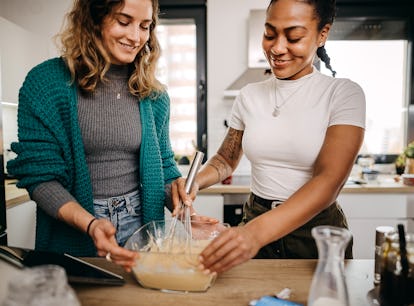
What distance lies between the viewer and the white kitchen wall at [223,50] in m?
2.98

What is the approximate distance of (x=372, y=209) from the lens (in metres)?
2.53

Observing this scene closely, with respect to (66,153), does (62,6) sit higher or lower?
higher

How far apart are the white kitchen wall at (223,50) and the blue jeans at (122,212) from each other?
192 centimetres

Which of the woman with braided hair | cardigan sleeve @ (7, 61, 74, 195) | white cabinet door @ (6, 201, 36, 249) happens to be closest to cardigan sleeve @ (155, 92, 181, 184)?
the woman with braided hair

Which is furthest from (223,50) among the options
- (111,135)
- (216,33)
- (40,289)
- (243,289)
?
(40,289)

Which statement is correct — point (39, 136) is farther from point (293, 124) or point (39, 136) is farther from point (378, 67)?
point (378, 67)

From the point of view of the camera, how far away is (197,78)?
314cm

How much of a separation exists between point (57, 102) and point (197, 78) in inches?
85.0

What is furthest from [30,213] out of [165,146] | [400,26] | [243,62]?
[400,26]

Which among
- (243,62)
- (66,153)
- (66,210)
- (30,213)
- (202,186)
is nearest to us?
(66,210)

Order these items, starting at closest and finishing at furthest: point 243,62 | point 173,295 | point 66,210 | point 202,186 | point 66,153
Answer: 1. point 173,295
2. point 66,210
3. point 66,153
4. point 202,186
5. point 243,62

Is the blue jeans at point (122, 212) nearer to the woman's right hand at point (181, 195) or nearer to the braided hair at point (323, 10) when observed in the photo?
the woman's right hand at point (181, 195)

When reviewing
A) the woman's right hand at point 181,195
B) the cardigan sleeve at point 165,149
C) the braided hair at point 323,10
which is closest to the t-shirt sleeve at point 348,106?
the braided hair at point 323,10

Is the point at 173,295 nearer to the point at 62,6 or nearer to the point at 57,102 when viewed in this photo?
the point at 57,102
